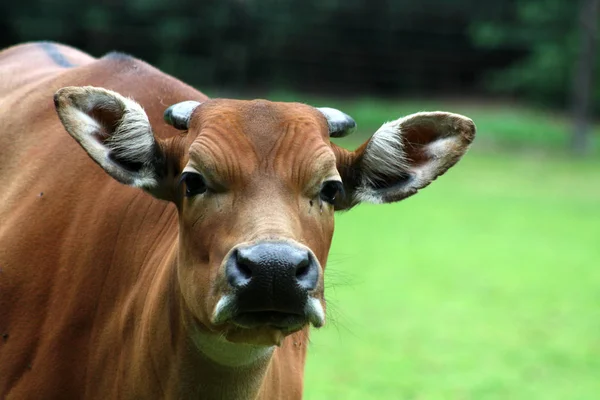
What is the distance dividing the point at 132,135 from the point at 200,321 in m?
0.79

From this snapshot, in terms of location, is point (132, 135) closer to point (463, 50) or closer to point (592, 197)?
point (592, 197)

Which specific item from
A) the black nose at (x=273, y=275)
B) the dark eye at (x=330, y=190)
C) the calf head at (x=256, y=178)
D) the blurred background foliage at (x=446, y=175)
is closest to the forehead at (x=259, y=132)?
the calf head at (x=256, y=178)

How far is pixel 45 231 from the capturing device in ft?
15.3

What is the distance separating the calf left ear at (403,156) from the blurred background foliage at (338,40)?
21.3 meters

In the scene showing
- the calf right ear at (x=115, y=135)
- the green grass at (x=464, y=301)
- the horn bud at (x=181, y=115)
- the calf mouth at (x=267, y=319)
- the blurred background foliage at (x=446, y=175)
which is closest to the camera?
the calf mouth at (x=267, y=319)

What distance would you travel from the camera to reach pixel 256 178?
3740 mm

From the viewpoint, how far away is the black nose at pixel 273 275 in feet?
11.2

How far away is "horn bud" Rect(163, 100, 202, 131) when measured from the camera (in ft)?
13.6

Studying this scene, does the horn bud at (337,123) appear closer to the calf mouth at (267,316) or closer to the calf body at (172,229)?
the calf body at (172,229)

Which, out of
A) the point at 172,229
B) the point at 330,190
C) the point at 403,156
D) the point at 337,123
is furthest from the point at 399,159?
the point at 172,229

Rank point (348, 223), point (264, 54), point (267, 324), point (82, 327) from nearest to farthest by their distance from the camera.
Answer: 1. point (267, 324)
2. point (82, 327)
3. point (348, 223)
4. point (264, 54)

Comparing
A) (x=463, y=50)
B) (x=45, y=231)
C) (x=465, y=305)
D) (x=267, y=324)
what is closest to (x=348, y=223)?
(x=465, y=305)

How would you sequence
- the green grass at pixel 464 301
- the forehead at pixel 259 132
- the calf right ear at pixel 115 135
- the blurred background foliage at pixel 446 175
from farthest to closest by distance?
the blurred background foliage at pixel 446 175 → the green grass at pixel 464 301 → the calf right ear at pixel 115 135 → the forehead at pixel 259 132

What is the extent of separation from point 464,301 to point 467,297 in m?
0.19
